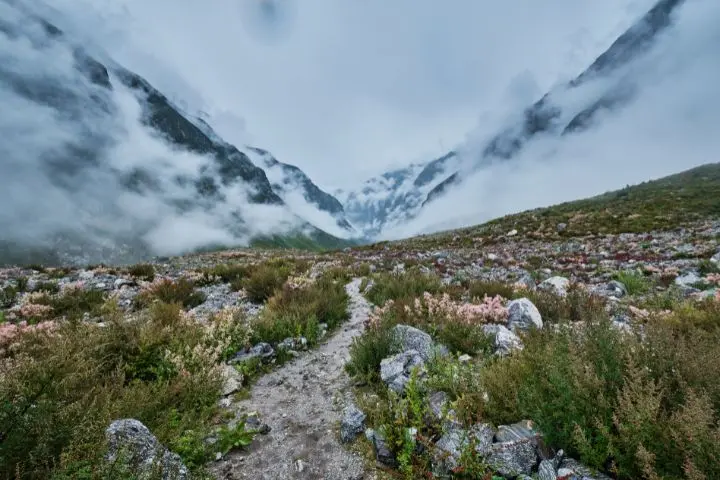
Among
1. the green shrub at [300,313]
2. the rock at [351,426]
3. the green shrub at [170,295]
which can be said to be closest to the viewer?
the rock at [351,426]

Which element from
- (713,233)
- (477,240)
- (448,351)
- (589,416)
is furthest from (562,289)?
(477,240)

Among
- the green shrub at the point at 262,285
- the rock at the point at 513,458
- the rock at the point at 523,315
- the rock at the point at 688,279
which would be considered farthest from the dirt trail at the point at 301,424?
the rock at the point at 688,279

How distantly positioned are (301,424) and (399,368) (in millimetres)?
1605

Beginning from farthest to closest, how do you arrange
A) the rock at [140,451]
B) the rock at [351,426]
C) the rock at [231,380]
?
the rock at [231,380] → the rock at [351,426] → the rock at [140,451]

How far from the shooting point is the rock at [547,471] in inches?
108

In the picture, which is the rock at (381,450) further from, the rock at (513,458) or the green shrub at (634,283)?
the green shrub at (634,283)

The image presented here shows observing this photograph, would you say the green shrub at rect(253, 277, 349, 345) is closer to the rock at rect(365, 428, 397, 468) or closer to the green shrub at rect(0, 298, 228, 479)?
the green shrub at rect(0, 298, 228, 479)

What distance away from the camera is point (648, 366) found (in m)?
3.23

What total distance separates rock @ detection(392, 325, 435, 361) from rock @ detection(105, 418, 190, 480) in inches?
→ 147

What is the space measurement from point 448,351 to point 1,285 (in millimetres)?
16118

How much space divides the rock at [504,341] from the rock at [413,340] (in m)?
1.05

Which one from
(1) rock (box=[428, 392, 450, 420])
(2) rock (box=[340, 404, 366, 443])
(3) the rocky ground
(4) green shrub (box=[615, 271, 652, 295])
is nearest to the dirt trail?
(3) the rocky ground

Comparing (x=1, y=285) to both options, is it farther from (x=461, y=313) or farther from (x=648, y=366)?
(x=648, y=366)

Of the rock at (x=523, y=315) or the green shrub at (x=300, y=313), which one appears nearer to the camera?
the rock at (x=523, y=315)
